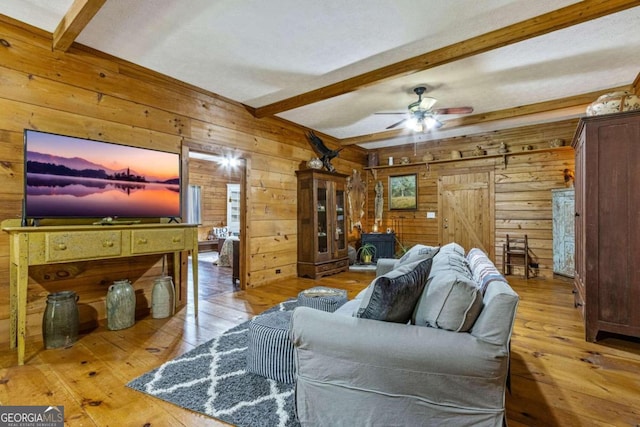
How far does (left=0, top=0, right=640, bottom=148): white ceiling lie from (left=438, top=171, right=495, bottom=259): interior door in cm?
199

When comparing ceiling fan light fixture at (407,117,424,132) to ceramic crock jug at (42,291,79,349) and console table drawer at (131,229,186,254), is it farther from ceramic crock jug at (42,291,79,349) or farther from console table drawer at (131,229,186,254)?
ceramic crock jug at (42,291,79,349)

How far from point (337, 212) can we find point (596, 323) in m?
3.80

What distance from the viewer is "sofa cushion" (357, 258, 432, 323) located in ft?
4.80

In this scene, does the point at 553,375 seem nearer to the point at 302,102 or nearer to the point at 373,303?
the point at 373,303

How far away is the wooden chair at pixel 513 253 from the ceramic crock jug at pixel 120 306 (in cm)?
555

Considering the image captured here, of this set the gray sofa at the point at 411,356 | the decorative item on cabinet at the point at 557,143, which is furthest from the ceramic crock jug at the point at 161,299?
the decorative item on cabinet at the point at 557,143

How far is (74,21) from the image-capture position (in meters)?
2.23

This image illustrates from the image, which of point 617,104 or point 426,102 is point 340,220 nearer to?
point 426,102

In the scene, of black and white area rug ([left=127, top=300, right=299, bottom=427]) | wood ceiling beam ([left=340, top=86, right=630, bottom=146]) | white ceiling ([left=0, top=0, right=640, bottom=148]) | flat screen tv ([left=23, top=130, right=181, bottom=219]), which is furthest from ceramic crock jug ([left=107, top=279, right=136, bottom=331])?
wood ceiling beam ([left=340, top=86, right=630, bottom=146])

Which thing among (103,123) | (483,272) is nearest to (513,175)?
(483,272)

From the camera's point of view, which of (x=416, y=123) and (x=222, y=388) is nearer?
(x=222, y=388)

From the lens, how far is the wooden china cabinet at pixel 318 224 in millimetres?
5125

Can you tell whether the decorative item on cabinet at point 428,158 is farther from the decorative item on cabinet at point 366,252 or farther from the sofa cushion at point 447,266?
the sofa cushion at point 447,266

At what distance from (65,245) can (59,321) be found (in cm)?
66
